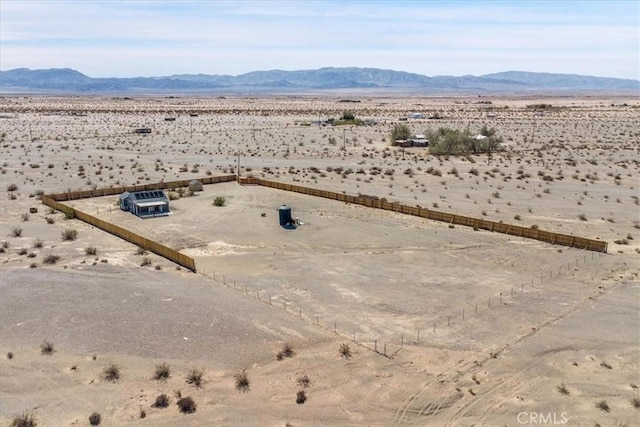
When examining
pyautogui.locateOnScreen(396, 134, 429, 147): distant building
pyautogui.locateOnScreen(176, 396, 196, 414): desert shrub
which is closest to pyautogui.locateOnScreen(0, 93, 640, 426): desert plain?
pyautogui.locateOnScreen(176, 396, 196, 414): desert shrub

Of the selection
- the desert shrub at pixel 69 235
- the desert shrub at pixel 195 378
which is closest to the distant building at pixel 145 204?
the desert shrub at pixel 69 235

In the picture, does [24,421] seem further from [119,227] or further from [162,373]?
[119,227]

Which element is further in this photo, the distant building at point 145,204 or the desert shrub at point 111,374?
the distant building at point 145,204

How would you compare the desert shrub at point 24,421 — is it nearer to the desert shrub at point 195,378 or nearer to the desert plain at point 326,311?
the desert plain at point 326,311

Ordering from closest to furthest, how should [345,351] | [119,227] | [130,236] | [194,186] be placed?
1. [345,351]
2. [130,236]
3. [119,227]
4. [194,186]

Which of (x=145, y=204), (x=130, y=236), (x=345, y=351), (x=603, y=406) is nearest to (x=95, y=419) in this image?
(x=345, y=351)

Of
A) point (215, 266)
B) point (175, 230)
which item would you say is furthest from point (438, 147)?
point (215, 266)
